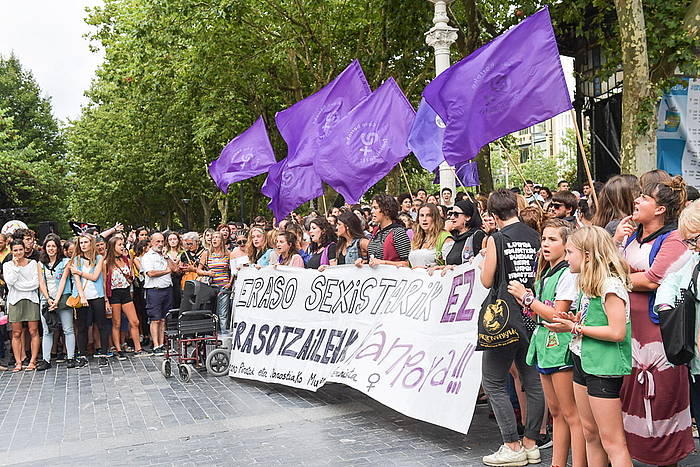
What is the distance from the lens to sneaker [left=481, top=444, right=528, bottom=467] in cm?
581

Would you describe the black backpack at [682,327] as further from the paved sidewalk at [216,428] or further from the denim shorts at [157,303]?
the denim shorts at [157,303]

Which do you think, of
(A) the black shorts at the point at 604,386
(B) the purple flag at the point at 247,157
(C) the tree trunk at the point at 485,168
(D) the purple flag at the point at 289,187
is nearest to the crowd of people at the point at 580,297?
(A) the black shorts at the point at 604,386

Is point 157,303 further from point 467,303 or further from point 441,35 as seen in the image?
point 467,303

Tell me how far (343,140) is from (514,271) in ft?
18.2

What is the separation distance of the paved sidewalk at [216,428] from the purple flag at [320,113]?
13.0 feet

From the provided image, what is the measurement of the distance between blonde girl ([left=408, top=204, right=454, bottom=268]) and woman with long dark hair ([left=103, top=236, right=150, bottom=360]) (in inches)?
249

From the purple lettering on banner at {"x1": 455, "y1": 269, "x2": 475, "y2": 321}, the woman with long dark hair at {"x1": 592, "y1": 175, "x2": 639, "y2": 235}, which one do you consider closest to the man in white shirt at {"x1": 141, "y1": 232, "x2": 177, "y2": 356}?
the purple lettering on banner at {"x1": 455, "y1": 269, "x2": 475, "y2": 321}

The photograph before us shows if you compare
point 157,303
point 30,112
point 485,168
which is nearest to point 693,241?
point 157,303

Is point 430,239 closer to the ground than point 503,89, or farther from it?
closer to the ground

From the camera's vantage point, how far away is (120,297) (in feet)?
41.7

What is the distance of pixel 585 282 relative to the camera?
4.65m

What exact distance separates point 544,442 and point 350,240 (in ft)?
11.6

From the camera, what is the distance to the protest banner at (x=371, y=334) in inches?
257

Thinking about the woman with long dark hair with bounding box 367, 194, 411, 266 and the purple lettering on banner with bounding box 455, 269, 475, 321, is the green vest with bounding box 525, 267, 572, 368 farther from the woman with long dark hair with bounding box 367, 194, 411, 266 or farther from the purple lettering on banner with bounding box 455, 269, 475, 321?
the woman with long dark hair with bounding box 367, 194, 411, 266
